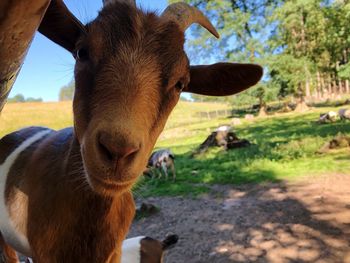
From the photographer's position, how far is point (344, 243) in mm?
4859

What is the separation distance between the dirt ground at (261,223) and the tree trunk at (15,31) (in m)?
4.69

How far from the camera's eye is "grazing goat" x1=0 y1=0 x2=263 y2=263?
1.54 m

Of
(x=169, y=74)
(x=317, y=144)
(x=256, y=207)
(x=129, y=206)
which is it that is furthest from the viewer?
(x=317, y=144)

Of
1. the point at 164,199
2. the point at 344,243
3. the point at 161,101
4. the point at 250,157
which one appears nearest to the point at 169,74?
the point at 161,101

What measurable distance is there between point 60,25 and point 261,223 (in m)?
5.11

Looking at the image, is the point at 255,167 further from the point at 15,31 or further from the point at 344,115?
the point at 344,115

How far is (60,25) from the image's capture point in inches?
73.4

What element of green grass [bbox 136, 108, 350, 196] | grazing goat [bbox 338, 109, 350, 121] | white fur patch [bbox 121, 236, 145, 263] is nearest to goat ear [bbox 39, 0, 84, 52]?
→ white fur patch [bbox 121, 236, 145, 263]

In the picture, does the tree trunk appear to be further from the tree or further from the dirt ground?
the dirt ground

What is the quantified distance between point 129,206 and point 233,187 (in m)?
6.47

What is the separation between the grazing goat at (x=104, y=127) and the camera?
1.54 meters

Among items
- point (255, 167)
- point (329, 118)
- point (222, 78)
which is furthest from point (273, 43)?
point (222, 78)

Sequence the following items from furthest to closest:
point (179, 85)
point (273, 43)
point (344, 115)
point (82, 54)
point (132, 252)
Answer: point (273, 43) < point (344, 115) < point (132, 252) < point (179, 85) < point (82, 54)

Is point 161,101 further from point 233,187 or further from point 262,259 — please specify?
point 233,187
